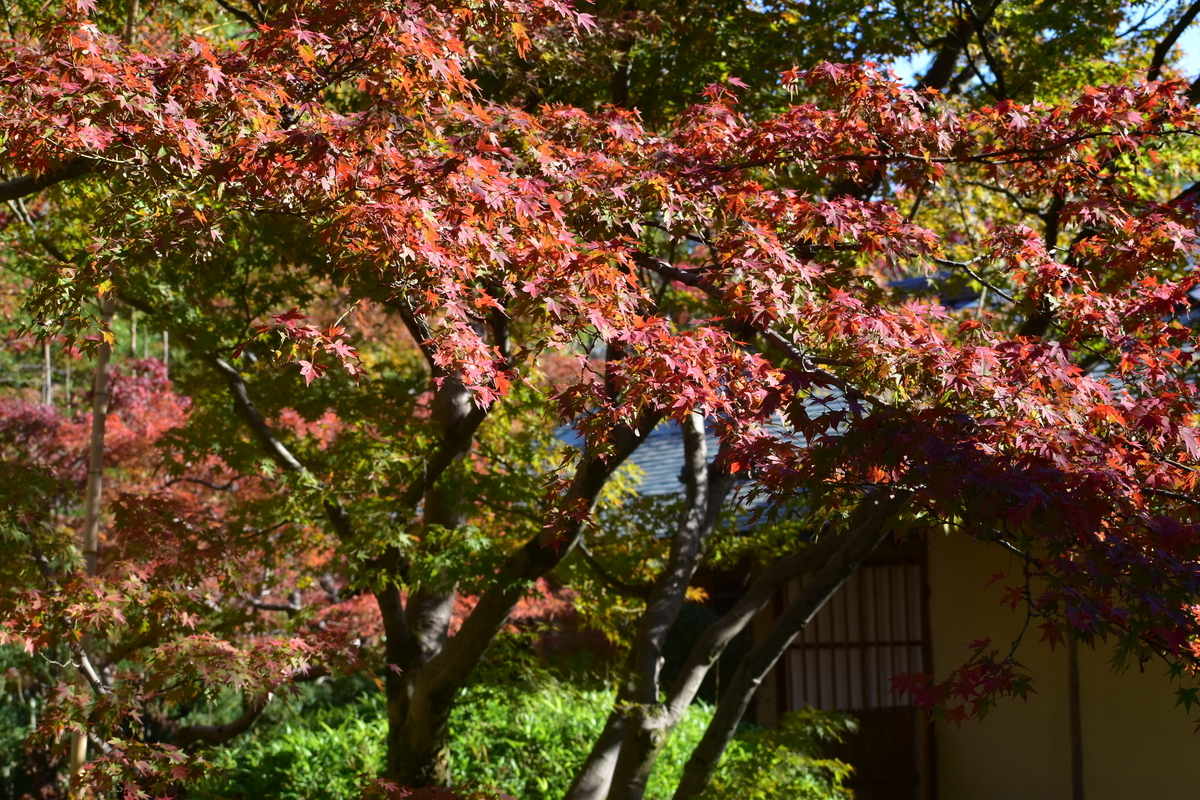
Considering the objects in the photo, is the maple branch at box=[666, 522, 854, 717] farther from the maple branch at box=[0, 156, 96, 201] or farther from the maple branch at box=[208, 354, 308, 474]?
the maple branch at box=[0, 156, 96, 201]

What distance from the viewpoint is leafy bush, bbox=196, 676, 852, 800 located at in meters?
7.23

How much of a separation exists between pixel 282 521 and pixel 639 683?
Answer: 251 centimetres

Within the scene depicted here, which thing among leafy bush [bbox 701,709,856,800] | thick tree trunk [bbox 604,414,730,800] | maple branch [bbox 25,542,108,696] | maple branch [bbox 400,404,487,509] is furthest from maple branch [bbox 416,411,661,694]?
maple branch [bbox 25,542,108,696]

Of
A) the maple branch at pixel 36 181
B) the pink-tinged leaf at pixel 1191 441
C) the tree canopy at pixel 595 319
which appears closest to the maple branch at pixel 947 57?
the tree canopy at pixel 595 319

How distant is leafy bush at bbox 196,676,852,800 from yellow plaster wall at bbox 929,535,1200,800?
1743 mm

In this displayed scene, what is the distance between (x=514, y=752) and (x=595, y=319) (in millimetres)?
5691

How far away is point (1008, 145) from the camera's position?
500 centimetres

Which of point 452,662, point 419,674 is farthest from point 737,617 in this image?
point 419,674

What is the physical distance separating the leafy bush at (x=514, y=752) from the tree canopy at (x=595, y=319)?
80 cm

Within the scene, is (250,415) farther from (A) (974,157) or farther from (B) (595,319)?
(A) (974,157)

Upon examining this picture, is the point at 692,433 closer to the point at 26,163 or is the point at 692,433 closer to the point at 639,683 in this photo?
the point at 639,683

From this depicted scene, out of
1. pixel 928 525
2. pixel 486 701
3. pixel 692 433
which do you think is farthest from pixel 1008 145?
pixel 486 701

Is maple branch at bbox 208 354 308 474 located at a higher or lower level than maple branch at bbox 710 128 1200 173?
lower

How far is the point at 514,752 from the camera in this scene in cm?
830
